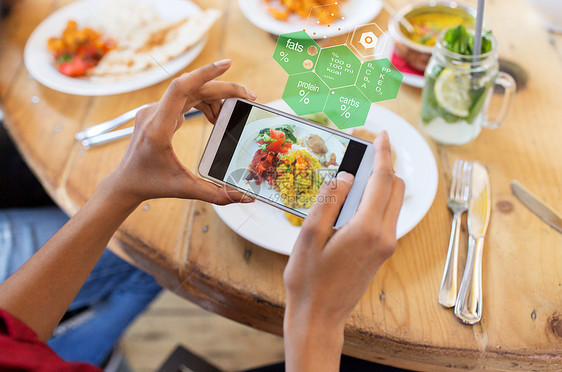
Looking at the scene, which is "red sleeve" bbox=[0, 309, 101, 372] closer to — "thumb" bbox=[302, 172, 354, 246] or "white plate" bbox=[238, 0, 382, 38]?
"thumb" bbox=[302, 172, 354, 246]

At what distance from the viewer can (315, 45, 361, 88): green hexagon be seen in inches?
13.8

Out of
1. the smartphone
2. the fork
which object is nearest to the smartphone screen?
the smartphone

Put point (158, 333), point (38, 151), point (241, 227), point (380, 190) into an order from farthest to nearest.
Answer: point (158, 333) → point (38, 151) → point (241, 227) → point (380, 190)

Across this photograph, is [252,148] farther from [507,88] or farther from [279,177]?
[507,88]

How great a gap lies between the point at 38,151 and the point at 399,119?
0.50 metres

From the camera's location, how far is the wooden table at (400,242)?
431 millimetres

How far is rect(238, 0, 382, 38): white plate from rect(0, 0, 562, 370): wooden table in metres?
0.03

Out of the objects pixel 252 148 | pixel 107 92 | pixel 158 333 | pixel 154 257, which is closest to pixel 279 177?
pixel 252 148

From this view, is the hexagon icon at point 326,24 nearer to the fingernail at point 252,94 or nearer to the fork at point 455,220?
the fingernail at point 252,94

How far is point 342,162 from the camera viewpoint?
0.39 m

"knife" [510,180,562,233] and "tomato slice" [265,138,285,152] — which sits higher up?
"tomato slice" [265,138,285,152]

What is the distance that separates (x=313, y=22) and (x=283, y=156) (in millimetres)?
117

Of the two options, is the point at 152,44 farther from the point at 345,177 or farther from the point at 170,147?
the point at 345,177
